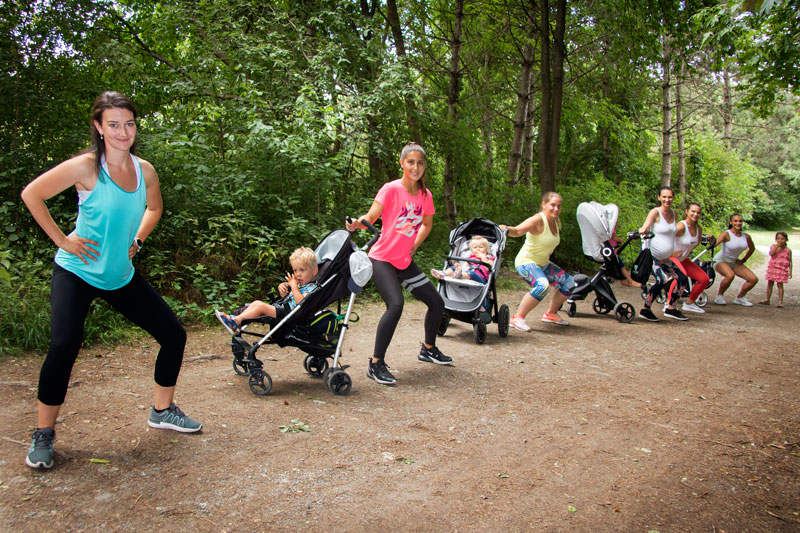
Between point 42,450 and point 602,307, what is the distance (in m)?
8.76

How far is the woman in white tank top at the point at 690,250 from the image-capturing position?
10094 millimetres

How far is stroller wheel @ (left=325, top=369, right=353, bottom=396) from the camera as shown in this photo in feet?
17.1

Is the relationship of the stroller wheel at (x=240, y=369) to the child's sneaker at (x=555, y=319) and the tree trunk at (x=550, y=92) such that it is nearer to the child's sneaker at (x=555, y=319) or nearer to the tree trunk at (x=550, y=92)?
the child's sneaker at (x=555, y=319)

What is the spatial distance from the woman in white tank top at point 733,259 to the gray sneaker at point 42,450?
39.1 ft

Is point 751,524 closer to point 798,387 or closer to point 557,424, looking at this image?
point 557,424

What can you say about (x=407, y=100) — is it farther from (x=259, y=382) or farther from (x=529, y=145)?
(x=529, y=145)

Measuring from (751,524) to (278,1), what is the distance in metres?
12.5

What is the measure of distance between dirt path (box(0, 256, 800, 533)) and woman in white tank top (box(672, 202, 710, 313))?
3.52 metres

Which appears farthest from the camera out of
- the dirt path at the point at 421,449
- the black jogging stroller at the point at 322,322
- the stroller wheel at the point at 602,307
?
the stroller wheel at the point at 602,307

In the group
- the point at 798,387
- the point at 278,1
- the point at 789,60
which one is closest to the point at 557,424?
the point at 798,387

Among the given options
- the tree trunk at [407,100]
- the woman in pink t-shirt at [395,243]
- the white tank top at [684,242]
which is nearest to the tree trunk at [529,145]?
the tree trunk at [407,100]

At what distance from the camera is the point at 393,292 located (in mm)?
5535

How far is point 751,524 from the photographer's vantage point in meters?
3.35

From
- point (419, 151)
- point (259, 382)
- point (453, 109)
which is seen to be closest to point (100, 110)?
point (259, 382)
